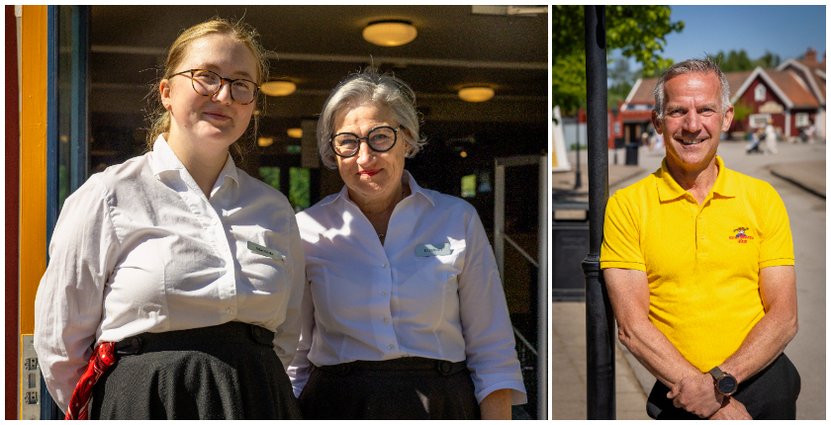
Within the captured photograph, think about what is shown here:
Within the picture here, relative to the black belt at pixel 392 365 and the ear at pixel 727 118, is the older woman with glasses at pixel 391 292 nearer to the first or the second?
the black belt at pixel 392 365

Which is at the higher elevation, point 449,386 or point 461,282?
point 461,282

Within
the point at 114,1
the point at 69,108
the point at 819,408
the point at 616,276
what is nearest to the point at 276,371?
the point at 616,276

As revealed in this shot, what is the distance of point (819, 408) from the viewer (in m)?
2.78

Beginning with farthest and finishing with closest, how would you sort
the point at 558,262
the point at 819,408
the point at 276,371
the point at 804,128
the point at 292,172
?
the point at 558,262 < the point at 804,128 < the point at 292,172 < the point at 819,408 < the point at 276,371

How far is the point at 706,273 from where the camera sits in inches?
99.0

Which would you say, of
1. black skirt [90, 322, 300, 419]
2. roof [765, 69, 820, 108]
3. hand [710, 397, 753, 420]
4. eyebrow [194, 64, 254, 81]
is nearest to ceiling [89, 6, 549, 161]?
eyebrow [194, 64, 254, 81]

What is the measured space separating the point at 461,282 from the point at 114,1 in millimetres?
1621

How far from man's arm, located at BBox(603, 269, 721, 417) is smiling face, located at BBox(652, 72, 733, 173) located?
1.35 feet

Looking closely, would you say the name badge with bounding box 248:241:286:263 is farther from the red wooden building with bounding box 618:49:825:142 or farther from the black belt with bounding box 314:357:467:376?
the red wooden building with bounding box 618:49:825:142

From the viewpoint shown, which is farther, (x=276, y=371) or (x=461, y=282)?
(x=461, y=282)

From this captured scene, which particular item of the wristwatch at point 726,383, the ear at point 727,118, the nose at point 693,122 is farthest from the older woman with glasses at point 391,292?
the ear at point 727,118

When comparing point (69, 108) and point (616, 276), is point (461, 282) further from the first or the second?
point (69, 108)

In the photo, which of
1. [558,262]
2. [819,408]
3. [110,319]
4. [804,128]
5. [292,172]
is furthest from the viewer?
[558,262]

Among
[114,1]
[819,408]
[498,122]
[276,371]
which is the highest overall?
[114,1]
